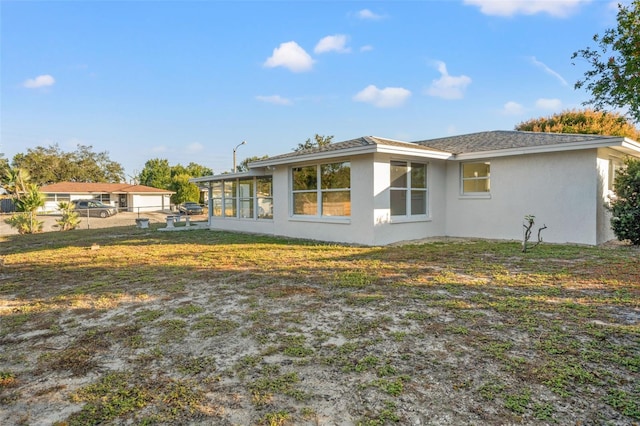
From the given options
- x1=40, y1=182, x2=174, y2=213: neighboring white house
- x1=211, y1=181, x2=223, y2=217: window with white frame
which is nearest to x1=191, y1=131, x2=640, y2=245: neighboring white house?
x1=211, y1=181, x2=223, y2=217: window with white frame

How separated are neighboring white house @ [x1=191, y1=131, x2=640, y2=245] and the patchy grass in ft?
10.6

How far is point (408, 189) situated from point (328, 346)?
8.08m

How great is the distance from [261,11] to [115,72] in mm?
→ 9541

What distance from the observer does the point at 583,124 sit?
835 inches

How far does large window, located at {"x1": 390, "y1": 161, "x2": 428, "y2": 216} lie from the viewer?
10344 mm

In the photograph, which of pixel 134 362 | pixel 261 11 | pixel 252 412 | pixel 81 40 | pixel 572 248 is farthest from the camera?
pixel 81 40

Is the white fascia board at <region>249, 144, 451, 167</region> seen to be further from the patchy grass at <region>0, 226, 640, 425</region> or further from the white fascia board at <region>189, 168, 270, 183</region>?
the patchy grass at <region>0, 226, 640, 425</region>

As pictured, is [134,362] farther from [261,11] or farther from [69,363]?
[261,11]

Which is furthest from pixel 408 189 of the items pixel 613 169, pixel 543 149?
pixel 613 169

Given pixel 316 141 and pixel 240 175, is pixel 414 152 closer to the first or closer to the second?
pixel 240 175

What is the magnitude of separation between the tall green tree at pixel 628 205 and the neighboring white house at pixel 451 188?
0.34 metres

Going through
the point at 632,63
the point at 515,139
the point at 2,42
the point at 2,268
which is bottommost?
the point at 2,268

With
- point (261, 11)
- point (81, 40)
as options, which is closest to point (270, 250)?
point (261, 11)

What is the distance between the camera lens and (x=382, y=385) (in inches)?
101
